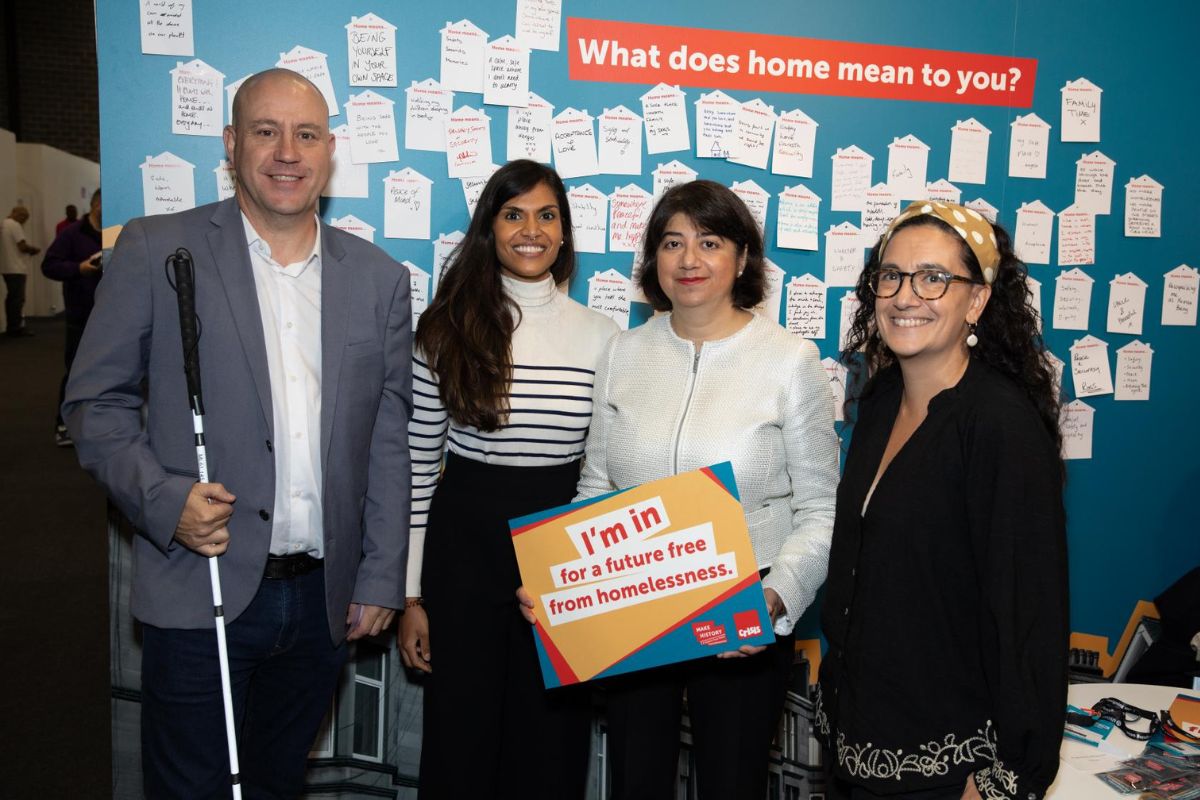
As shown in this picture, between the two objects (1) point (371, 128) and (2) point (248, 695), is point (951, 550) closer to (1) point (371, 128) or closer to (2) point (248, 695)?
(2) point (248, 695)

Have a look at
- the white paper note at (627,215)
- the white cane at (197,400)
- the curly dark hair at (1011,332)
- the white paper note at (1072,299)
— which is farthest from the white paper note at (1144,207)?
the white cane at (197,400)

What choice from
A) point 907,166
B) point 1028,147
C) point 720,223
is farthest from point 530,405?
point 1028,147

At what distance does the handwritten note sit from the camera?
352cm

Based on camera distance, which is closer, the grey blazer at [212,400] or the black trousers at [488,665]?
the grey blazer at [212,400]

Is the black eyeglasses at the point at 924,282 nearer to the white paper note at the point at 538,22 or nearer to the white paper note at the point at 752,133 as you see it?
the white paper note at the point at 752,133

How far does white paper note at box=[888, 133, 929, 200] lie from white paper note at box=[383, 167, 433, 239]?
1766 millimetres

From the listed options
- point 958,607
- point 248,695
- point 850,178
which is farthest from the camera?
point 850,178

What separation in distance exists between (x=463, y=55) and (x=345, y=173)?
569mm

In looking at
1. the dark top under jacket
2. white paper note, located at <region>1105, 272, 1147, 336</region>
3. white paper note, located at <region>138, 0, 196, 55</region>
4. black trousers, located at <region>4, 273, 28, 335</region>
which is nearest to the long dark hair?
the dark top under jacket

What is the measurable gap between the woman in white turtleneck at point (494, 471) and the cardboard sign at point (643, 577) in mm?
303

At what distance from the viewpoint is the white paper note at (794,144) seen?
3404mm

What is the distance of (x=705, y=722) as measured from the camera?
89.5 inches

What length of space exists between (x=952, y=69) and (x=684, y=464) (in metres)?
2.25

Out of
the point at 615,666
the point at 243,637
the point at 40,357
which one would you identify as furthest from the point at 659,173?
the point at 40,357
